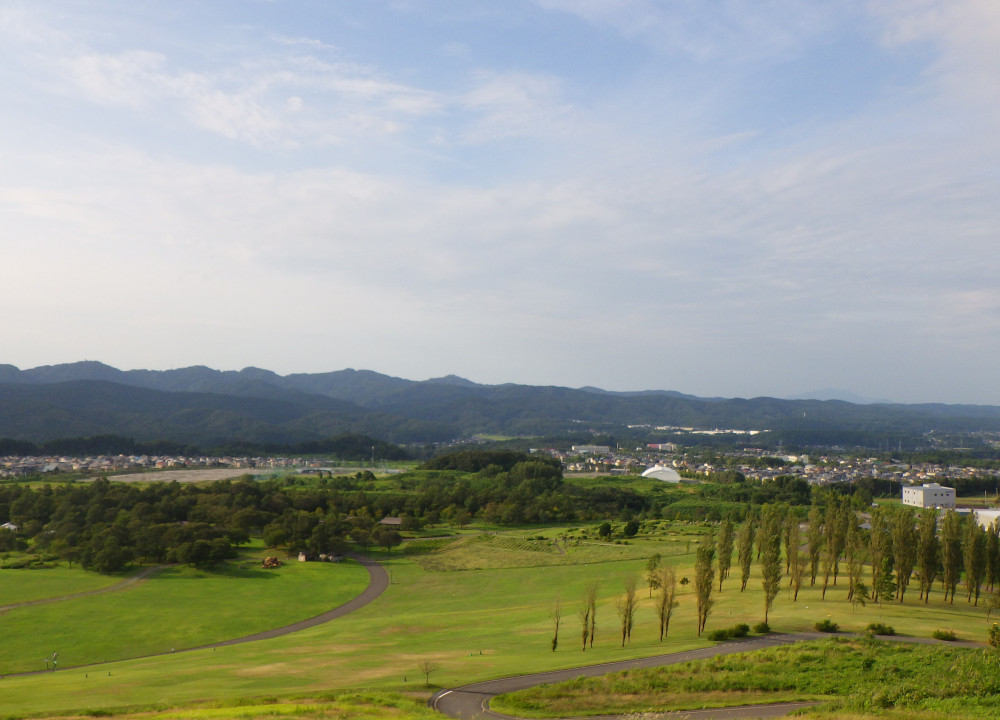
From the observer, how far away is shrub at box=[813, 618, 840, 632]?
33438 millimetres

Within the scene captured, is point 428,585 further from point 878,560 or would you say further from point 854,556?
point 878,560

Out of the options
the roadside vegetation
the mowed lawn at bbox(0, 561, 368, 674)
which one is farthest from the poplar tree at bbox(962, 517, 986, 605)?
the mowed lawn at bbox(0, 561, 368, 674)

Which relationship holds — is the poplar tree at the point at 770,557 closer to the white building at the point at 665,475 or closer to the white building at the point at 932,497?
the white building at the point at 932,497

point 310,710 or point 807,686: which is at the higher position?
point 807,686

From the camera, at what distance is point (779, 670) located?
27.4 m

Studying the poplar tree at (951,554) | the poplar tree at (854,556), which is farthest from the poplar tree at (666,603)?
the poplar tree at (951,554)

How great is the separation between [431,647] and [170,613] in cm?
2779

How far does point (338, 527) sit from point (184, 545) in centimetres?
1744

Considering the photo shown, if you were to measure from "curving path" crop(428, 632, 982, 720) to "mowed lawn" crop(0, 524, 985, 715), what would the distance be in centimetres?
107

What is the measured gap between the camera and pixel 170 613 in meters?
53.1

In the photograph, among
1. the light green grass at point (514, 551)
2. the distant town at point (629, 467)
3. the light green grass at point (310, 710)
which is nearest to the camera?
the light green grass at point (310, 710)

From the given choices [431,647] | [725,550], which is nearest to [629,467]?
[725,550]

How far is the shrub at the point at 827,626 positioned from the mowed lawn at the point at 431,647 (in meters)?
0.60

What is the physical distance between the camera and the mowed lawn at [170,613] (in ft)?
149
